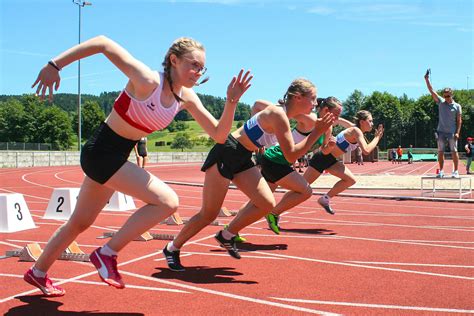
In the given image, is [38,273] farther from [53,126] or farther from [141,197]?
[53,126]

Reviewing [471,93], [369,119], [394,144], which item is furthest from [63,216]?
[471,93]

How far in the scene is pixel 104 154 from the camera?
377 cm

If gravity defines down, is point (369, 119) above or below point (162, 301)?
above

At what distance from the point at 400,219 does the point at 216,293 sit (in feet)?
19.9

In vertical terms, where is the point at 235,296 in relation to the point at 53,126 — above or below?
below

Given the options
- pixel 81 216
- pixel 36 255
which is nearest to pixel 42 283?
pixel 81 216

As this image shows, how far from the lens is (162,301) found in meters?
4.04

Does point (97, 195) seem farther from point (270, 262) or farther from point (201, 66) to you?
point (270, 262)

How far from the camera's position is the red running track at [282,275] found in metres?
3.91

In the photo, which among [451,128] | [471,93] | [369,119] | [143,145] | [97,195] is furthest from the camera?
[471,93]

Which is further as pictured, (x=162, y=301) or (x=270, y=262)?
(x=270, y=262)

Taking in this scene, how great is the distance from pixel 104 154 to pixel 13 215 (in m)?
4.82

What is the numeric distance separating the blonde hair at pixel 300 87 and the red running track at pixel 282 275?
5.83ft

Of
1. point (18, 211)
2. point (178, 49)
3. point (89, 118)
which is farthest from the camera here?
point (89, 118)
